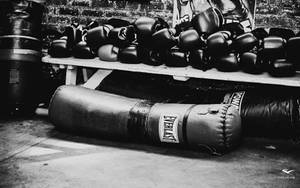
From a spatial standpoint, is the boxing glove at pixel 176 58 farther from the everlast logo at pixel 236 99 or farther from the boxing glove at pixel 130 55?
the everlast logo at pixel 236 99

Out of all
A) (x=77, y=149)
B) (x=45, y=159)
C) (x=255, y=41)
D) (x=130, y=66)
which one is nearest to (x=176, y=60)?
(x=130, y=66)

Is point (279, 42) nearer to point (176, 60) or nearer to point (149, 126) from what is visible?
point (176, 60)

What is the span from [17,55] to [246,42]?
2.47 m

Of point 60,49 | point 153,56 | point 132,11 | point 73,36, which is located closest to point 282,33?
point 153,56

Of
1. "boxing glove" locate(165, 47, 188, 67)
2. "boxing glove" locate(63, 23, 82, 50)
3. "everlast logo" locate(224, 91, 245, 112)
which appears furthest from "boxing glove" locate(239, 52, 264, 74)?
"boxing glove" locate(63, 23, 82, 50)

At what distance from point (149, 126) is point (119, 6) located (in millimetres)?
2188

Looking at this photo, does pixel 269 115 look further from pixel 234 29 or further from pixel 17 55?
pixel 17 55

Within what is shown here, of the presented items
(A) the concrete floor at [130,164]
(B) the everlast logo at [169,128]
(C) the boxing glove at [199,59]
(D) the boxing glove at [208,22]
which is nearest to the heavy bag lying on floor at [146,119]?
(B) the everlast logo at [169,128]

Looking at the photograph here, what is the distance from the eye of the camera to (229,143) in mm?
2820

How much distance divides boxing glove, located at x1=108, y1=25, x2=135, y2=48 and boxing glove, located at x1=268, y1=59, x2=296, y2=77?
5.12 ft

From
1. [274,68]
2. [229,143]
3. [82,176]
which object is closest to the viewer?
[82,176]

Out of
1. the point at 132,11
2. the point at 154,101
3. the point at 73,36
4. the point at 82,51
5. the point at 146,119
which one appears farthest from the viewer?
the point at 132,11

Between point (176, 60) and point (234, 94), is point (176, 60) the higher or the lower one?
the higher one

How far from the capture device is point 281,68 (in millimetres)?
3291
